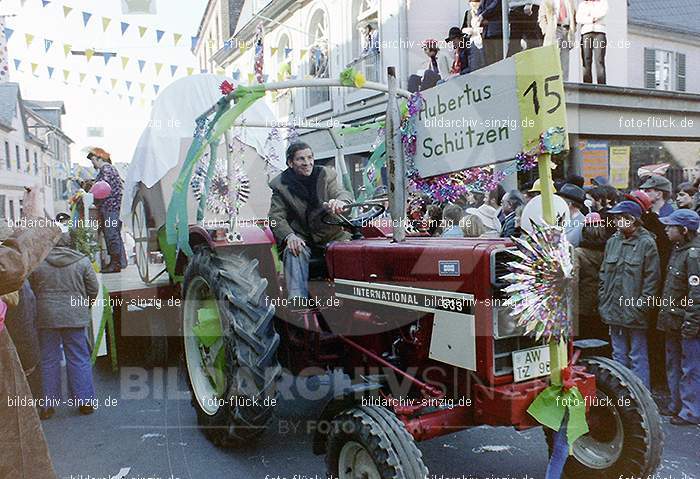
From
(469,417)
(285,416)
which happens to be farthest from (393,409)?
(285,416)

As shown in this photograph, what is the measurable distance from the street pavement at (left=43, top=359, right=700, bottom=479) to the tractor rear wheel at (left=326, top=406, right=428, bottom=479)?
73 centimetres

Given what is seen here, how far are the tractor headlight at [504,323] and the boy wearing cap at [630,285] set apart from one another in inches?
82.0

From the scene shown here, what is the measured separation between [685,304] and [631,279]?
41 centimetres

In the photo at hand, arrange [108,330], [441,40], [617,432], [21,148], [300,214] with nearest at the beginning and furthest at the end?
1. [617,432]
2. [300,214]
3. [108,330]
4. [21,148]
5. [441,40]

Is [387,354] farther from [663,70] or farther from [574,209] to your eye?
[663,70]

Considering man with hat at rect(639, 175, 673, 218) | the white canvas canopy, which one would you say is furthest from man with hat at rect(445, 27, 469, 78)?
man with hat at rect(639, 175, 673, 218)

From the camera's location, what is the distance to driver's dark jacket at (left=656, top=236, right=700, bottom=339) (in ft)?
13.4

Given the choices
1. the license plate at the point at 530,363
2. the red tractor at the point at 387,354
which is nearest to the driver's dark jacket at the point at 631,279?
the red tractor at the point at 387,354

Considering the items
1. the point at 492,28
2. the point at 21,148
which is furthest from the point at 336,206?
the point at 492,28

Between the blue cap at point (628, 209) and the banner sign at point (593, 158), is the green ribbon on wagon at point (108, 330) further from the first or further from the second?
the banner sign at point (593, 158)

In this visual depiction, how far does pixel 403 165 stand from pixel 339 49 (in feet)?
33.9

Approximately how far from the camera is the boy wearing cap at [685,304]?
4102mm

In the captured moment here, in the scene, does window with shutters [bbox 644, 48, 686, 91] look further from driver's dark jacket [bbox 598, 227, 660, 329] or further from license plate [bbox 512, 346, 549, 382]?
license plate [bbox 512, 346, 549, 382]

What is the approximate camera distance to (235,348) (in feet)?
11.5
